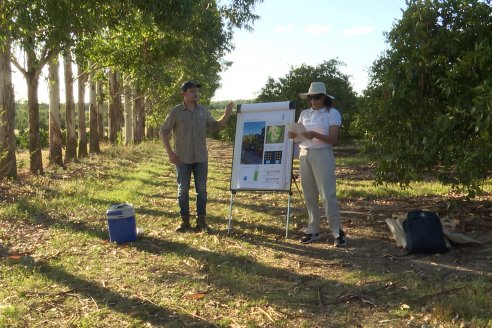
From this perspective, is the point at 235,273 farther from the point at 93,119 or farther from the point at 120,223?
the point at 93,119

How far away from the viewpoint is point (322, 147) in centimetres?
640

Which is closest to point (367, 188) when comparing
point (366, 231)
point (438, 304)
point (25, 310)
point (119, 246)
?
point (366, 231)

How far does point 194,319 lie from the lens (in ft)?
14.0

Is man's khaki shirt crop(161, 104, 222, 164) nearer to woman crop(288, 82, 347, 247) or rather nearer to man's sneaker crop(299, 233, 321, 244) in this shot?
woman crop(288, 82, 347, 247)

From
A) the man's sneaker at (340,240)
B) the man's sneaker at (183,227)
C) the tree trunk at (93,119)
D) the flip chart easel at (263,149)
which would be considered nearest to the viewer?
the man's sneaker at (340,240)

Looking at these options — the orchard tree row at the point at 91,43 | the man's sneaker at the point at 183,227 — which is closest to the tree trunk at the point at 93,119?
the orchard tree row at the point at 91,43

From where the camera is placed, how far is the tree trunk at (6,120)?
12.3 metres

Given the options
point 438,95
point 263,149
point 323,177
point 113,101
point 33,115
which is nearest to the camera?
point 323,177

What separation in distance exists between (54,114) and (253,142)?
1129cm

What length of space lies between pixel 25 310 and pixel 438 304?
12.2ft

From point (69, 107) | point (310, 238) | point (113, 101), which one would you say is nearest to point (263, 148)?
point (310, 238)

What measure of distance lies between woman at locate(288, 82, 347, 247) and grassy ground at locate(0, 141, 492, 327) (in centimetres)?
57

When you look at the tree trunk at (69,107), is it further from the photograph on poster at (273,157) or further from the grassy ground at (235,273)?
the photograph on poster at (273,157)

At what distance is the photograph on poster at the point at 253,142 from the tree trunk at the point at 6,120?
24.5 ft
